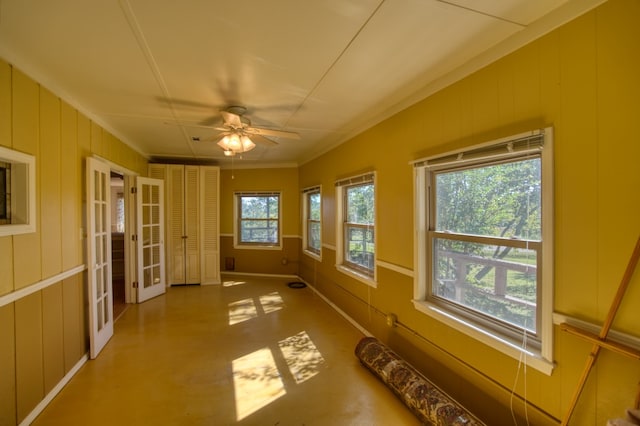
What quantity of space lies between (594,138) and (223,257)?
20.5 feet

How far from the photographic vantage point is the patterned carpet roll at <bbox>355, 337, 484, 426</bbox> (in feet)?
5.93

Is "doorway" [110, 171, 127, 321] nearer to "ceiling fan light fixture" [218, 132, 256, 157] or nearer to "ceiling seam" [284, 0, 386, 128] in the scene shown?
"ceiling fan light fixture" [218, 132, 256, 157]

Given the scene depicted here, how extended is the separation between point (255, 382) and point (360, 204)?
90.4 inches

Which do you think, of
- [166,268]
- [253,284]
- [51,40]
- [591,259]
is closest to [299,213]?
[253,284]

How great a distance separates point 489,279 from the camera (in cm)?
196

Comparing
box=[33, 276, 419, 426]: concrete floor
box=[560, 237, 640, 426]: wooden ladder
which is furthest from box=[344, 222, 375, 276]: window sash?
box=[560, 237, 640, 426]: wooden ladder

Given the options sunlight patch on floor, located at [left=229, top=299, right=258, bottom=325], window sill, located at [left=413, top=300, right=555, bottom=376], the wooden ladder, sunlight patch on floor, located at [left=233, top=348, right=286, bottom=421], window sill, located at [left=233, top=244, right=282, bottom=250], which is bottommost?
sunlight patch on floor, located at [left=233, top=348, right=286, bottom=421]

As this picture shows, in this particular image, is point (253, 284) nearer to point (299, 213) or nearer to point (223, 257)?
point (223, 257)

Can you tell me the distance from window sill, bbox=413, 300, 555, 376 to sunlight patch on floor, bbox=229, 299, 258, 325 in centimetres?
245

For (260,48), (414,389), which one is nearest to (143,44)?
(260,48)

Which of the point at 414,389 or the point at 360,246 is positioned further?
the point at 360,246

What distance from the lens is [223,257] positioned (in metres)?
6.38

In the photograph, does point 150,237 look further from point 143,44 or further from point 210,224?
point 143,44

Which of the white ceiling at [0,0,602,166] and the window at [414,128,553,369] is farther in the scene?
the window at [414,128,553,369]
